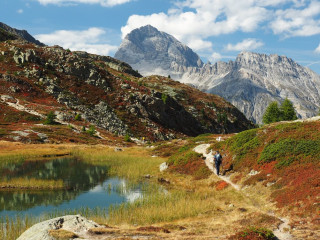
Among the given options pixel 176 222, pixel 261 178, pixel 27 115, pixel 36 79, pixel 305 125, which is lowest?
pixel 176 222

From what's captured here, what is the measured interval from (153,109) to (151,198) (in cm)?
10209

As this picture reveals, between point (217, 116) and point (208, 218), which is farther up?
point (217, 116)

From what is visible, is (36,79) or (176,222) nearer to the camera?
(176,222)

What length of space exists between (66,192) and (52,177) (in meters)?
8.21

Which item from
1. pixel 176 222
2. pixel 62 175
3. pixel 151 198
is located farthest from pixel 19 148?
pixel 176 222

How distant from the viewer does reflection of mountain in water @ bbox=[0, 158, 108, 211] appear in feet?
88.5

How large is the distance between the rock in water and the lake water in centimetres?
833

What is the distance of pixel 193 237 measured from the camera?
1568cm

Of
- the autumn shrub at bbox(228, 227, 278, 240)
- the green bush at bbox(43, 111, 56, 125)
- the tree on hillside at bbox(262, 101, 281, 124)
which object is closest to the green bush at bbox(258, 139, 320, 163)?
the autumn shrub at bbox(228, 227, 278, 240)

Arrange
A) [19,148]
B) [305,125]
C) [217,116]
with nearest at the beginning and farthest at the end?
[305,125]
[19,148]
[217,116]

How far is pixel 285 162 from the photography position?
93.1ft

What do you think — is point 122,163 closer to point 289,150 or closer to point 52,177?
point 52,177

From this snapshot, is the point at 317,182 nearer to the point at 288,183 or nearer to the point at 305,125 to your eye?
the point at 288,183

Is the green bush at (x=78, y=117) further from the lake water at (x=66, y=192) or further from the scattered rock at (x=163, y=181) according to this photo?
the scattered rock at (x=163, y=181)
